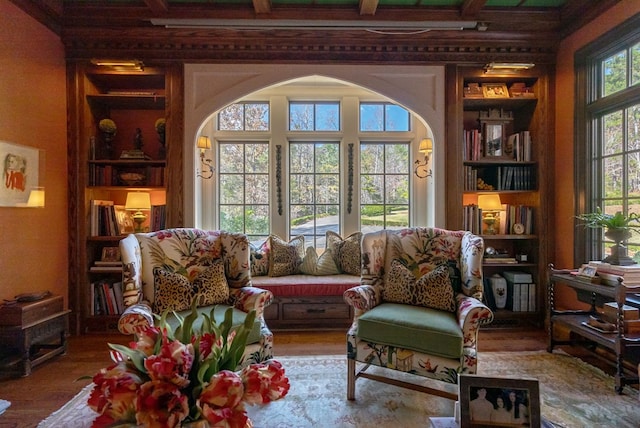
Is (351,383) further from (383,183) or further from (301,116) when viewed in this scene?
(301,116)

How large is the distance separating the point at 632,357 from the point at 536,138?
202 cm

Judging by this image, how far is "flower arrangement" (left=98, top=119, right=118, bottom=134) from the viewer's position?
10.8 ft

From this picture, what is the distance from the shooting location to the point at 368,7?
294 cm

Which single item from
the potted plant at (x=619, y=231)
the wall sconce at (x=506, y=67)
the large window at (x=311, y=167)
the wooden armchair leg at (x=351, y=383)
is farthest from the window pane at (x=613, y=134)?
the wooden armchair leg at (x=351, y=383)

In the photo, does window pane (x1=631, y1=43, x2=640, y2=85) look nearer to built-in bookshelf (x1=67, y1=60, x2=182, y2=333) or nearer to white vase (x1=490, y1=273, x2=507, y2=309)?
white vase (x1=490, y1=273, x2=507, y2=309)

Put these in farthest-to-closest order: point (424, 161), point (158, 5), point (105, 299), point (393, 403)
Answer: point (424, 161), point (105, 299), point (158, 5), point (393, 403)

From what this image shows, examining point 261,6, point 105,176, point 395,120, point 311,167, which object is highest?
point 261,6

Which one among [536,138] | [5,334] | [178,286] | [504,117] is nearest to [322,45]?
[504,117]

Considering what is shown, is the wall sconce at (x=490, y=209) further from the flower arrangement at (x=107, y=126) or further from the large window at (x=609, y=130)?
the flower arrangement at (x=107, y=126)

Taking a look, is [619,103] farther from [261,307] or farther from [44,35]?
[44,35]

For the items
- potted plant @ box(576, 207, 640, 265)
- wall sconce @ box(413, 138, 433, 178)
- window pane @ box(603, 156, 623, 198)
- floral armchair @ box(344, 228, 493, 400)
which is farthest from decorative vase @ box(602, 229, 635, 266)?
wall sconce @ box(413, 138, 433, 178)

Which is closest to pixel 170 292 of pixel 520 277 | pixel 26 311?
pixel 26 311

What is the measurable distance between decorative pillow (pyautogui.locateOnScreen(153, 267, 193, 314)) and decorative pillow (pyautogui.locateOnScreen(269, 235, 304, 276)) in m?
1.35

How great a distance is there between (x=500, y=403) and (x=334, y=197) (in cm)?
299
